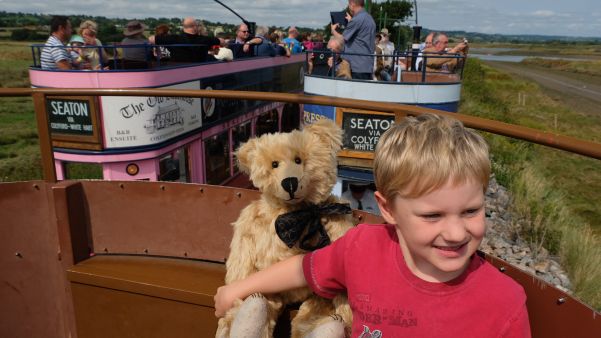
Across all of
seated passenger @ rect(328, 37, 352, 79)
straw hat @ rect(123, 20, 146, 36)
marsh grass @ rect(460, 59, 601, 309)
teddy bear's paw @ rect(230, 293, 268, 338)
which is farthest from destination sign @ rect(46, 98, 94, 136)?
marsh grass @ rect(460, 59, 601, 309)

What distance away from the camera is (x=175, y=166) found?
739 cm

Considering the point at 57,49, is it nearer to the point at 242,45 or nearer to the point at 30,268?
the point at 30,268

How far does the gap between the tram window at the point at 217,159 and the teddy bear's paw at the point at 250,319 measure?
19.5 feet

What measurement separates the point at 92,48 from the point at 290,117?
656 cm

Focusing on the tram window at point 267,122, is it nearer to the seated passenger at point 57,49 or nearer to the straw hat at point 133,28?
the straw hat at point 133,28

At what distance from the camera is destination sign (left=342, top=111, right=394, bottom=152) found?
326 inches

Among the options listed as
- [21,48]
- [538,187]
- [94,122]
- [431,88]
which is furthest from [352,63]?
[21,48]

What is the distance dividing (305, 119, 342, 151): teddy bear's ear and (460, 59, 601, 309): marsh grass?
558 cm

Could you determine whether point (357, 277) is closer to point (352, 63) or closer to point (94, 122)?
point (94, 122)

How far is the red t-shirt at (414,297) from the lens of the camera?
55.6 inches

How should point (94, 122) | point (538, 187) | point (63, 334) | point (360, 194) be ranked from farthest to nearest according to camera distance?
point (538, 187)
point (360, 194)
point (94, 122)
point (63, 334)

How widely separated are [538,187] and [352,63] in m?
5.72

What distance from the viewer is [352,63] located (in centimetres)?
809

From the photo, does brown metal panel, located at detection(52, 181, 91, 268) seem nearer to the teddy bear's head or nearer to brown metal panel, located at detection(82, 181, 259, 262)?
brown metal panel, located at detection(82, 181, 259, 262)
